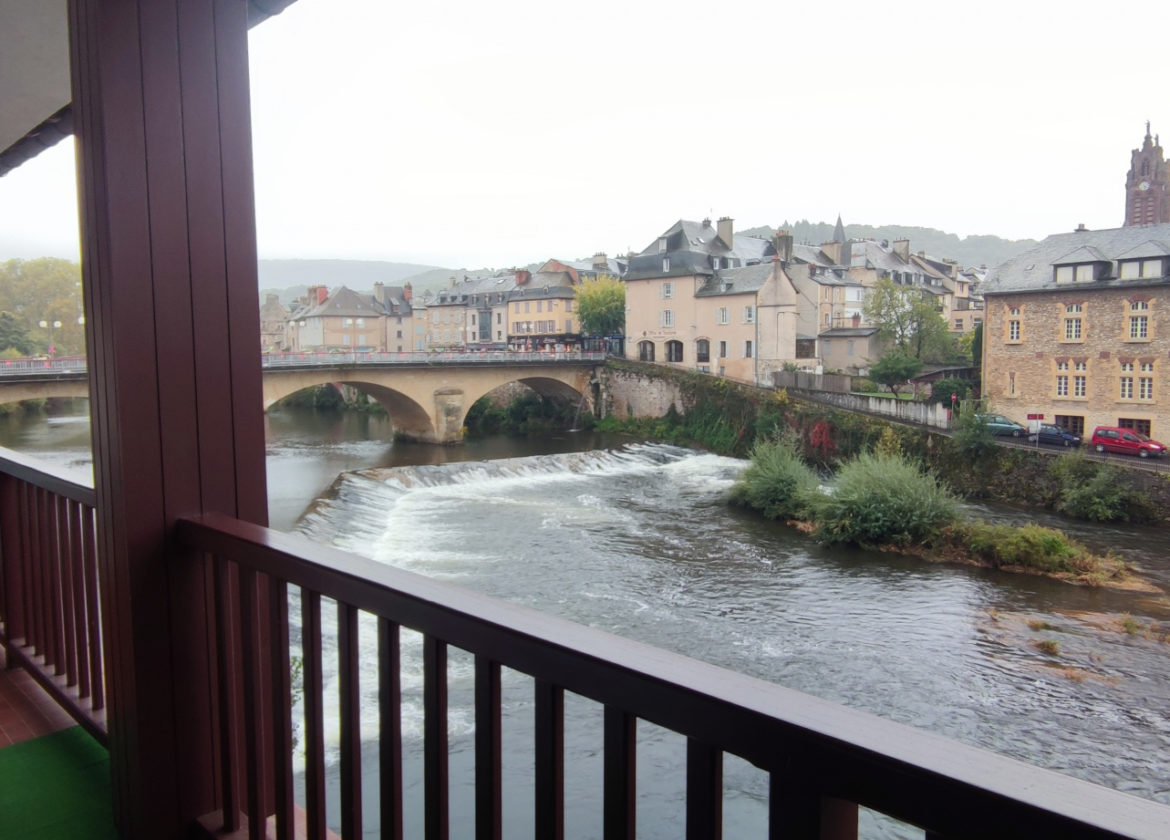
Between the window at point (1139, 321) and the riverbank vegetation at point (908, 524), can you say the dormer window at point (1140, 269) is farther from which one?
the riverbank vegetation at point (908, 524)

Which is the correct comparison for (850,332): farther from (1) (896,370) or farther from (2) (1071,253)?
(2) (1071,253)

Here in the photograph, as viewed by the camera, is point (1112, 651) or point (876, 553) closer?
point (1112, 651)

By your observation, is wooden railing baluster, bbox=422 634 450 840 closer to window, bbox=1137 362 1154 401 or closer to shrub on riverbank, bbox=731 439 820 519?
shrub on riverbank, bbox=731 439 820 519

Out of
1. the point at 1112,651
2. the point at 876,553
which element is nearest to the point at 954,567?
the point at 876,553

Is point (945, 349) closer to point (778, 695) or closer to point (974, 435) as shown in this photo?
point (974, 435)

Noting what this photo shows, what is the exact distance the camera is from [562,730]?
940 mm

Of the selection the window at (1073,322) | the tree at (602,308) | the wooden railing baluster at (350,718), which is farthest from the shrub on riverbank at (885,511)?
the tree at (602,308)

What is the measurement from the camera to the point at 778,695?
755mm

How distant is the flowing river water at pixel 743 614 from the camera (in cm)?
634

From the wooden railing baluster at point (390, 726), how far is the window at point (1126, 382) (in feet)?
67.6

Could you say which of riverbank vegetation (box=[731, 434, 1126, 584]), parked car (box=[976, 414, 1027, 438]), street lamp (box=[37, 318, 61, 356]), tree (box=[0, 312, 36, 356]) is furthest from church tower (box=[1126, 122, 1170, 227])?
tree (box=[0, 312, 36, 356])

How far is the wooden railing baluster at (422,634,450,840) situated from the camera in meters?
1.07

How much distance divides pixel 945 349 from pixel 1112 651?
20680 millimetres

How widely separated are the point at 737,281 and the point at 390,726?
2721 cm
